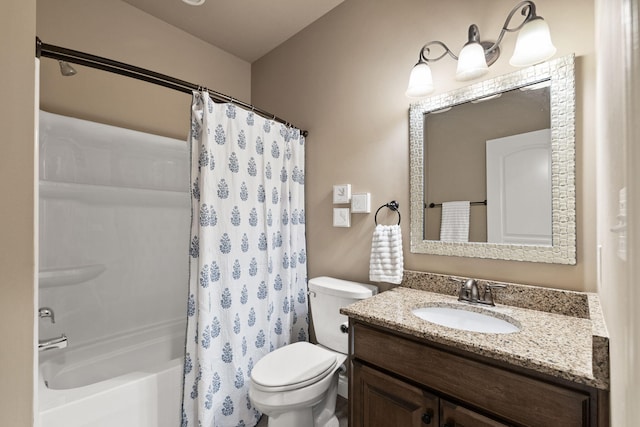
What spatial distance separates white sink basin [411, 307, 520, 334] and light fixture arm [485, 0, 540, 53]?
1.20 m

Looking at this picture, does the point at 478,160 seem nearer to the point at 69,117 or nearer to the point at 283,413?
the point at 283,413

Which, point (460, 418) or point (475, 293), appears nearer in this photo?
point (460, 418)

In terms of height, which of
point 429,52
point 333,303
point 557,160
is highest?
point 429,52

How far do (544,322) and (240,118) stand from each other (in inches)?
67.4

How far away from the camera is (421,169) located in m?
1.56

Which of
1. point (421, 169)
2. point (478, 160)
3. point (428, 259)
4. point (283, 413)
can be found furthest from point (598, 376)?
point (283, 413)

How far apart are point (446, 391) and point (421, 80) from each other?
137cm

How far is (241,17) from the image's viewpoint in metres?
2.05

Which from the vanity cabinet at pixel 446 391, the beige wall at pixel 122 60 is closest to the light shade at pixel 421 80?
the vanity cabinet at pixel 446 391

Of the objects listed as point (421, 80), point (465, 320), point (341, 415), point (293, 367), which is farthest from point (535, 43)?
point (341, 415)

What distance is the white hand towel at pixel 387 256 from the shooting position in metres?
1.54

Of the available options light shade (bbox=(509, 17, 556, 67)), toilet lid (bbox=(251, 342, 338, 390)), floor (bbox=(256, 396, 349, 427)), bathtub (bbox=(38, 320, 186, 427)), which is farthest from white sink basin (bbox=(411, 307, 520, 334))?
bathtub (bbox=(38, 320, 186, 427))

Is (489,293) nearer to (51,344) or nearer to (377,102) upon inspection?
(377,102)

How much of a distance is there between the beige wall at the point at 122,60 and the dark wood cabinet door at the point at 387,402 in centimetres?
209
